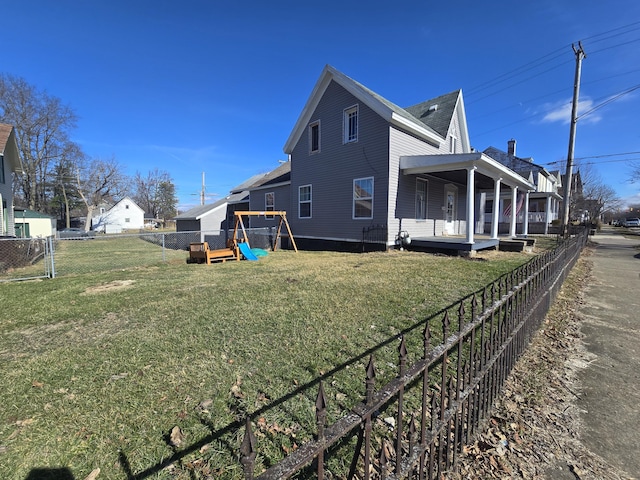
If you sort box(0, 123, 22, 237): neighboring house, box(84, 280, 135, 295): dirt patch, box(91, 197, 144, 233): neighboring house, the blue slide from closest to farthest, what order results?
box(84, 280, 135, 295): dirt patch < the blue slide < box(0, 123, 22, 237): neighboring house < box(91, 197, 144, 233): neighboring house

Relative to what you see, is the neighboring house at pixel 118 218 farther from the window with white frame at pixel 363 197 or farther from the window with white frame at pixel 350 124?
the window with white frame at pixel 363 197

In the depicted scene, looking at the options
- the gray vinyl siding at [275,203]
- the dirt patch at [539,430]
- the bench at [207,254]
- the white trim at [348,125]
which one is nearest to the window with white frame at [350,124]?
the white trim at [348,125]

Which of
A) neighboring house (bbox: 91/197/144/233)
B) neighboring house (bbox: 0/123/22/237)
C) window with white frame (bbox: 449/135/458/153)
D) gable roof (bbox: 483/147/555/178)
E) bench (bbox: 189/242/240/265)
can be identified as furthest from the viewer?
neighboring house (bbox: 91/197/144/233)

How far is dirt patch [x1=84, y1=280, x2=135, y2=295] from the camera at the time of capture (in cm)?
637

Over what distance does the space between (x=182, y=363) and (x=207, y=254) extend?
8023mm

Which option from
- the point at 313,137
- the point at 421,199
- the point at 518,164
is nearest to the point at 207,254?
the point at 313,137

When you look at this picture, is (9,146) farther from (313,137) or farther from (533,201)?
(533,201)

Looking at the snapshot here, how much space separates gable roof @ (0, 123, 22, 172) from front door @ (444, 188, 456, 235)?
2072 centimetres

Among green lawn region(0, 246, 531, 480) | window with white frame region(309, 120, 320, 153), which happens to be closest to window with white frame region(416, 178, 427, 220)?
window with white frame region(309, 120, 320, 153)

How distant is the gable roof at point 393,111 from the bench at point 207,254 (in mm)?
7476

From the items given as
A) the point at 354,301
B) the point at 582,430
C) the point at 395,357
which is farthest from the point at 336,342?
the point at 582,430

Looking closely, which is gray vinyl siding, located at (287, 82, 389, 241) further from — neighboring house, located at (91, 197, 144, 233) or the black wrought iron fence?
neighboring house, located at (91, 197, 144, 233)

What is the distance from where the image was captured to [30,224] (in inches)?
909

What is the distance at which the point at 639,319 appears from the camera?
4664 mm
